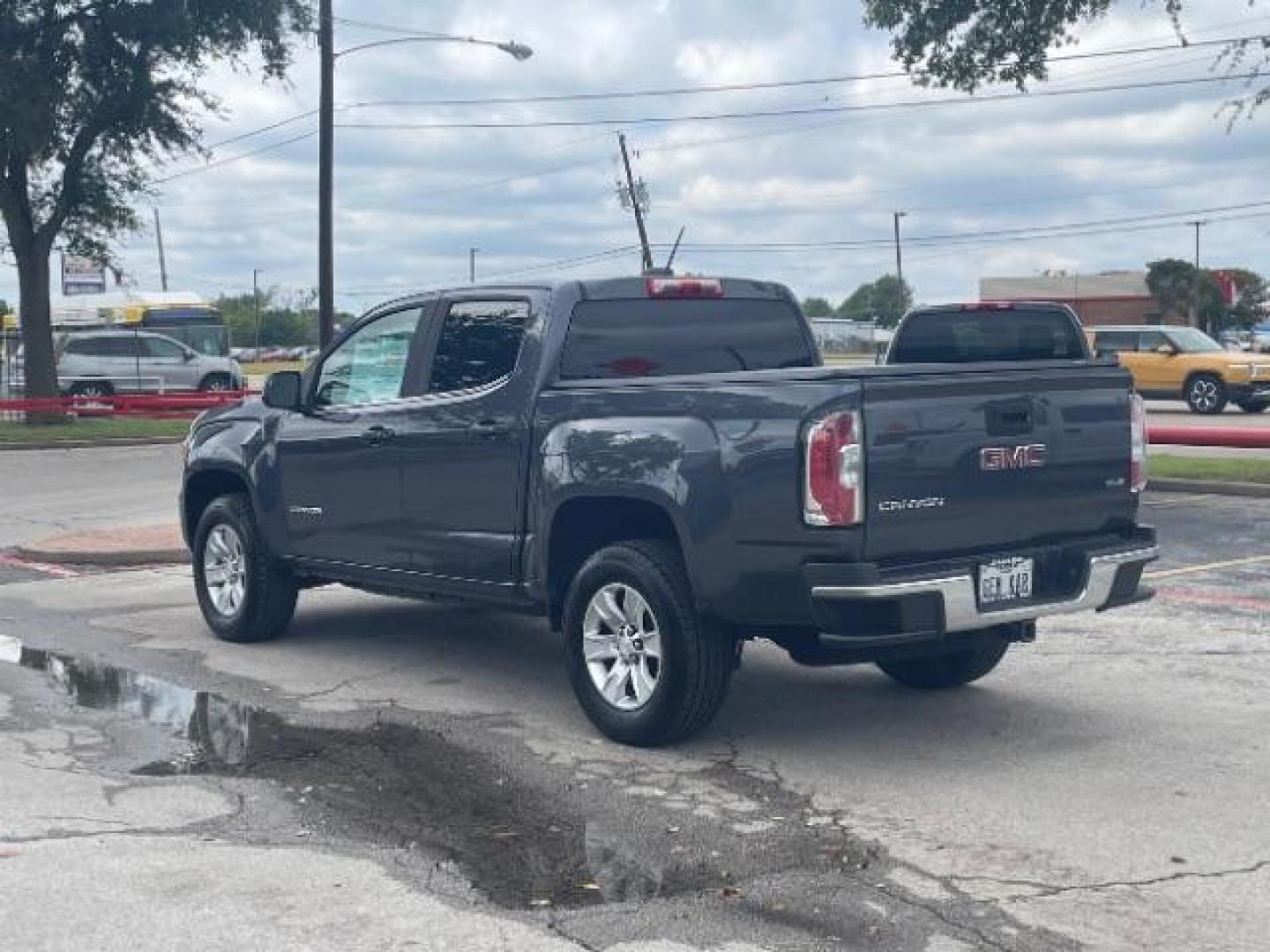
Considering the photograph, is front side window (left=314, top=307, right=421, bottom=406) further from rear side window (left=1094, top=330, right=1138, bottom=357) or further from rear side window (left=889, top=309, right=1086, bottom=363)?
rear side window (left=1094, top=330, right=1138, bottom=357)

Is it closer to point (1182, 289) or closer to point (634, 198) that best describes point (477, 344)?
point (634, 198)

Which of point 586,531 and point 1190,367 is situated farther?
point 1190,367

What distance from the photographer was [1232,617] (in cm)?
1030

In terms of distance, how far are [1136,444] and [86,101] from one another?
27899 millimetres

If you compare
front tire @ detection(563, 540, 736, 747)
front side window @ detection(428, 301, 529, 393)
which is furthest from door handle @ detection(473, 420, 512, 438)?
front tire @ detection(563, 540, 736, 747)

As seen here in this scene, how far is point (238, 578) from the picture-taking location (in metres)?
9.98

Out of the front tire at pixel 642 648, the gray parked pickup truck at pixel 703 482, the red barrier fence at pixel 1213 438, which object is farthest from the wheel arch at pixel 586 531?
the red barrier fence at pixel 1213 438

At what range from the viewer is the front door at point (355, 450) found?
8.75 m

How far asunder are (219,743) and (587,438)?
1990 millimetres

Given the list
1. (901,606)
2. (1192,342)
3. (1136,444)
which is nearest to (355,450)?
(901,606)

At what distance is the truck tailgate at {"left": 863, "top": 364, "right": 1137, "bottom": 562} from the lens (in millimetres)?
6664

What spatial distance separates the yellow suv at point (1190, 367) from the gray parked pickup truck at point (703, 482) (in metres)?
25.5

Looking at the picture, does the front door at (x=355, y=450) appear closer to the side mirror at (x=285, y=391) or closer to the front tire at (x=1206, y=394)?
the side mirror at (x=285, y=391)

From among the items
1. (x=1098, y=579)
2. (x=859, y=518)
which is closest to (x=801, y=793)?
(x=859, y=518)
